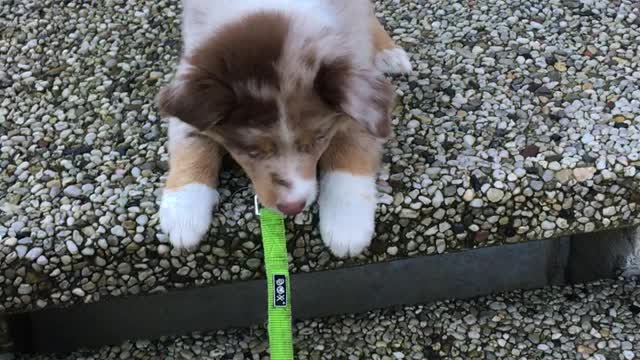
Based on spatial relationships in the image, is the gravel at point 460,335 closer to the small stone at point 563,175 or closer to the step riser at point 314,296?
the step riser at point 314,296

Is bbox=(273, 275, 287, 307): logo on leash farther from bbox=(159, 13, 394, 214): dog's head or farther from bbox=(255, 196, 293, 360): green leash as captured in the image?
bbox=(159, 13, 394, 214): dog's head

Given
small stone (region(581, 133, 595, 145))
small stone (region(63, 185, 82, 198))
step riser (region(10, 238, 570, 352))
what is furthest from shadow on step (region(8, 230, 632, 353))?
small stone (region(63, 185, 82, 198))

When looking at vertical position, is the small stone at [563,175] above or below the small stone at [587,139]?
below

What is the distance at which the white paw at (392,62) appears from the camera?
Result: 313 centimetres

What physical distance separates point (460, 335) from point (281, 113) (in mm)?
1009

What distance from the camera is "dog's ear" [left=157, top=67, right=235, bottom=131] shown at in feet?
7.26

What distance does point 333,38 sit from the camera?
2.41 m

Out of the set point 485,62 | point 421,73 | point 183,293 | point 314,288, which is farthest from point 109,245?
point 485,62

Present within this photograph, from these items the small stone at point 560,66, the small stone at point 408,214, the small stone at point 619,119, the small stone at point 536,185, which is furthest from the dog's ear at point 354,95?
the small stone at point 560,66

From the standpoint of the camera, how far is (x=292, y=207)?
2.31 m

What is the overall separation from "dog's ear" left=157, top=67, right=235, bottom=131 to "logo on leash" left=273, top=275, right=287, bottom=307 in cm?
51

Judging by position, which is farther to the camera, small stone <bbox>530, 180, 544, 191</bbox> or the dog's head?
small stone <bbox>530, 180, 544, 191</bbox>

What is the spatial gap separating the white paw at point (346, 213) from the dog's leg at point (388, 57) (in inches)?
26.8

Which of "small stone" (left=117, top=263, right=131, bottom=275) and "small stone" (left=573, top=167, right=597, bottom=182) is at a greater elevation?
"small stone" (left=573, top=167, right=597, bottom=182)
